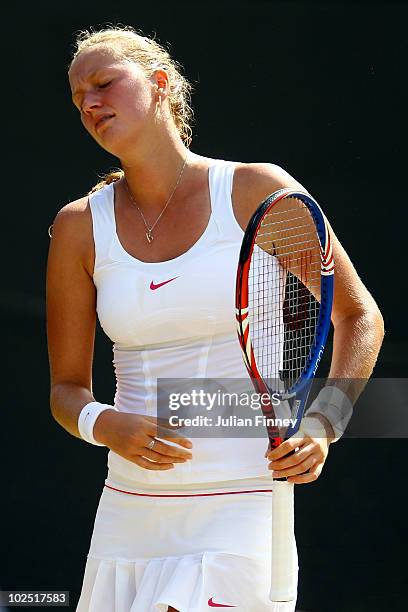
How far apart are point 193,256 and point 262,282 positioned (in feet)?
0.42

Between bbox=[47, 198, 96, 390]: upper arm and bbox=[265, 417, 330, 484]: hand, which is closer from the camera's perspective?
bbox=[265, 417, 330, 484]: hand

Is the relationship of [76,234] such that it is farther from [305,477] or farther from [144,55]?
[305,477]

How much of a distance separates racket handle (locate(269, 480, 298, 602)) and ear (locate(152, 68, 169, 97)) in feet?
2.64

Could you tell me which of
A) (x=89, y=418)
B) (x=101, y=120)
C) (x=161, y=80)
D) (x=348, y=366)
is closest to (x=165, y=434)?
(x=89, y=418)

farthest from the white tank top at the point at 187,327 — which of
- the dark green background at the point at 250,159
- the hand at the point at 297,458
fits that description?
the dark green background at the point at 250,159

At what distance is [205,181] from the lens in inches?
92.4

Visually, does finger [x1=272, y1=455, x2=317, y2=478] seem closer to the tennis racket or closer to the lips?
the tennis racket

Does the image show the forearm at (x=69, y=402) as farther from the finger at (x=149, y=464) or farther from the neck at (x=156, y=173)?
the neck at (x=156, y=173)

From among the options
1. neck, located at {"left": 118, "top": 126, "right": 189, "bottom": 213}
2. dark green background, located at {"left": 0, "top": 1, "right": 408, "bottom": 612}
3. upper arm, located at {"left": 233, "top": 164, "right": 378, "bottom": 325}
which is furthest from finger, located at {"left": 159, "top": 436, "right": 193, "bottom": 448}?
dark green background, located at {"left": 0, "top": 1, "right": 408, "bottom": 612}

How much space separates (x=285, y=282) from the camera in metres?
2.29

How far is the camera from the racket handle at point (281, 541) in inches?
77.5

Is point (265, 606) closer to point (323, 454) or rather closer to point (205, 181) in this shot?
point (323, 454)

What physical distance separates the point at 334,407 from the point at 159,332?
35cm

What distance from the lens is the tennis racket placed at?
6.49 ft
